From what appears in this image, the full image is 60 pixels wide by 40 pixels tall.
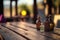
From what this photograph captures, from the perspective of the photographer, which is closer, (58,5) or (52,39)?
(52,39)

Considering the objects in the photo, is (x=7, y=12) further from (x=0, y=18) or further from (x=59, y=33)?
(x=59, y=33)

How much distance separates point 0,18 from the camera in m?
4.88

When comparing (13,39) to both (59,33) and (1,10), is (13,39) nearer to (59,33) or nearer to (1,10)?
(59,33)

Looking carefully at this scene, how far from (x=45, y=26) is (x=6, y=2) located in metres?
9.09

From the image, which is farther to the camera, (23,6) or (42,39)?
(23,6)

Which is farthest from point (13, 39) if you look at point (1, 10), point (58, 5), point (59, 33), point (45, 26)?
point (58, 5)

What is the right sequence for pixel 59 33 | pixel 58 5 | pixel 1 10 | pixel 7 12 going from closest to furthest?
pixel 59 33 → pixel 1 10 → pixel 58 5 → pixel 7 12

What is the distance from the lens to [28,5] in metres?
14.6

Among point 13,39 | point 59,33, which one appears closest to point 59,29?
point 59,33

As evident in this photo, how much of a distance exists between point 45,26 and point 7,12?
10274 mm

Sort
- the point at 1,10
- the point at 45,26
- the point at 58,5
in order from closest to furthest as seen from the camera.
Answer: the point at 45,26 → the point at 1,10 → the point at 58,5

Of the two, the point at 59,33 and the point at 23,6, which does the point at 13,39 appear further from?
the point at 23,6

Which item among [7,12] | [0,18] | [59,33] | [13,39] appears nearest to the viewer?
[13,39]

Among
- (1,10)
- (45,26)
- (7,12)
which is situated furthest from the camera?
(7,12)
